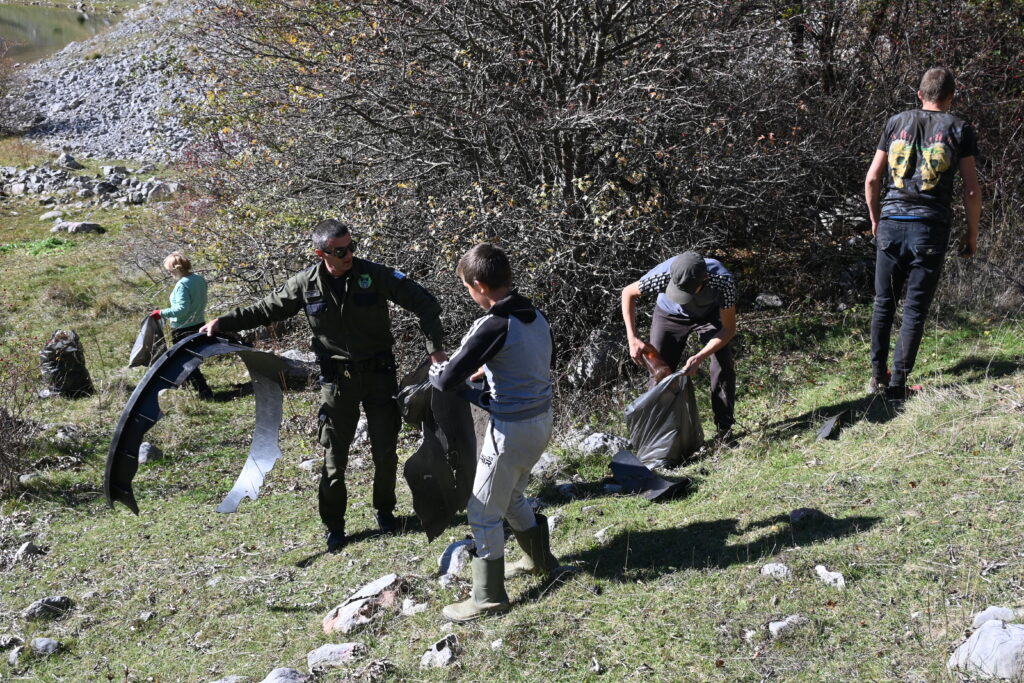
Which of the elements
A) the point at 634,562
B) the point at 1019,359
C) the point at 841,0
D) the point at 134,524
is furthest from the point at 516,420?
the point at 841,0

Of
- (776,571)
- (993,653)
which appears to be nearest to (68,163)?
(776,571)

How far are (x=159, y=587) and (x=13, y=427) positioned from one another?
285 cm

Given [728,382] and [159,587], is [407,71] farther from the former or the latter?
[159,587]

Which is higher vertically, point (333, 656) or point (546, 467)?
point (546, 467)

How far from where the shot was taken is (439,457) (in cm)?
452

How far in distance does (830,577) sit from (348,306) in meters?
2.83

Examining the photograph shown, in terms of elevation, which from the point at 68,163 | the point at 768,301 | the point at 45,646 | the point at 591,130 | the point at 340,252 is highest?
A: the point at 68,163

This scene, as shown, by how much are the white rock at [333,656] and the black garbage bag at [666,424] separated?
2.34 m

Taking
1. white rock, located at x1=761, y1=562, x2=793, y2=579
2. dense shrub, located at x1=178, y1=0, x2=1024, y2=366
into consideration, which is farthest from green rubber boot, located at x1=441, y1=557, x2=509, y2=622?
dense shrub, located at x1=178, y1=0, x2=1024, y2=366

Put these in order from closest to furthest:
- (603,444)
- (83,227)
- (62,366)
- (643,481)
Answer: (643,481) < (603,444) < (62,366) < (83,227)

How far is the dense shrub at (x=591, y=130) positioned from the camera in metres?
8.05

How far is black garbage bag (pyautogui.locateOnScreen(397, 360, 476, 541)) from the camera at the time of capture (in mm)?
4477

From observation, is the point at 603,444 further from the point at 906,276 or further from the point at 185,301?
the point at 185,301

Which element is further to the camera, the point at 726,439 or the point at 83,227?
the point at 83,227
